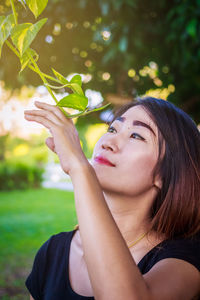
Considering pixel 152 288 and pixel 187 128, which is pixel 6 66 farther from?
pixel 152 288

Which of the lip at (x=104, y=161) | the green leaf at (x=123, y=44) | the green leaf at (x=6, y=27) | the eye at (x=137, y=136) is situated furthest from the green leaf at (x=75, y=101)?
the green leaf at (x=123, y=44)

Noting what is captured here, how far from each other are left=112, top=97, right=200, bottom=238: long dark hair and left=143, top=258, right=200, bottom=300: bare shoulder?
0.78 ft

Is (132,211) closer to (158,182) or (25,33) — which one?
(158,182)

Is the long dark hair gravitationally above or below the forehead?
below

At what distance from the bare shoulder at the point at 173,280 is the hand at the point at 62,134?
1.25 feet

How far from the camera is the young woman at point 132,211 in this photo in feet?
2.55

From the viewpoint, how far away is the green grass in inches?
181

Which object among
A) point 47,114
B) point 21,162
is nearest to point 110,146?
point 47,114

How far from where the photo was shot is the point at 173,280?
0.95 metres

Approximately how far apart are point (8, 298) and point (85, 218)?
12.2 ft

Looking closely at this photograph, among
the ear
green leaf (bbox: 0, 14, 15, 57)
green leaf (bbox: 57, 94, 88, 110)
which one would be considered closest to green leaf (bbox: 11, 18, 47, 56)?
green leaf (bbox: 0, 14, 15, 57)

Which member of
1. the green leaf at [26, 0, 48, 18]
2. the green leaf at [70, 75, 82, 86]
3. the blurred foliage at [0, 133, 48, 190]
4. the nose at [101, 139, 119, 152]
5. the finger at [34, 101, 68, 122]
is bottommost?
the blurred foliage at [0, 133, 48, 190]

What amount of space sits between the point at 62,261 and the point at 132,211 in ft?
1.35

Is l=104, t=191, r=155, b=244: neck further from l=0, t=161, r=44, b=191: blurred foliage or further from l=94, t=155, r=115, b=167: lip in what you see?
l=0, t=161, r=44, b=191: blurred foliage
